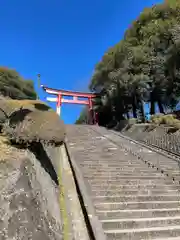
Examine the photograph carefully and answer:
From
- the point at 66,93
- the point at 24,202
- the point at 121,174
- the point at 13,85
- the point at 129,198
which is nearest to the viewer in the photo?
the point at 24,202

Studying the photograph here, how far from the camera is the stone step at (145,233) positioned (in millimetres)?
4863

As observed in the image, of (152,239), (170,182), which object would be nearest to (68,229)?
(152,239)

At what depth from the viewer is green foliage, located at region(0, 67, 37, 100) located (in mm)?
20078

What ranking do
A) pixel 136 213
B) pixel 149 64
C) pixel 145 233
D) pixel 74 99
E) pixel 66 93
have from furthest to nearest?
pixel 74 99 → pixel 66 93 → pixel 149 64 → pixel 136 213 → pixel 145 233

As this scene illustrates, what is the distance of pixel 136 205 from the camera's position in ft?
19.9

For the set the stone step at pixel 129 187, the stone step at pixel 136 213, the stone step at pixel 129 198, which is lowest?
the stone step at pixel 136 213

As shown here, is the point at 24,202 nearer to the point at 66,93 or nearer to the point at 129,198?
the point at 129,198

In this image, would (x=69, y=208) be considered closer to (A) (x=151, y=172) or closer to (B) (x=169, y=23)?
(A) (x=151, y=172)

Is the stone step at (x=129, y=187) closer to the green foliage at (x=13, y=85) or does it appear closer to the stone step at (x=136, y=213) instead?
the stone step at (x=136, y=213)

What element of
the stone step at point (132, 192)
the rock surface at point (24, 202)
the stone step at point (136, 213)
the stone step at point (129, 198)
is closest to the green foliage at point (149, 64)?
the stone step at point (132, 192)

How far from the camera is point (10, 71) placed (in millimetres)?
22172

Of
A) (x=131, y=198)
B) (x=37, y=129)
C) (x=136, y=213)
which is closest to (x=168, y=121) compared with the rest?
(x=131, y=198)

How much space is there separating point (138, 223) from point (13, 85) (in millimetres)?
18757

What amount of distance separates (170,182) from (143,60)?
47.0 ft
